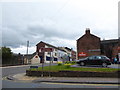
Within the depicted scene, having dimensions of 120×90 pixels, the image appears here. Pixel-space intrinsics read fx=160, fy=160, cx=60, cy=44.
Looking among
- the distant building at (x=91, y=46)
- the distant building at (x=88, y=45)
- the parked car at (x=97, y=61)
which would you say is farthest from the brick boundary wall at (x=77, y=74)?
the distant building at (x=88, y=45)

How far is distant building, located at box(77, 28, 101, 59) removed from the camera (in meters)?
53.5

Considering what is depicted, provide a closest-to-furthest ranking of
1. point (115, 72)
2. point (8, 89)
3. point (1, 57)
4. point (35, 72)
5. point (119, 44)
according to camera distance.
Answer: point (8, 89) < point (115, 72) < point (35, 72) < point (1, 57) < point (119, 44)

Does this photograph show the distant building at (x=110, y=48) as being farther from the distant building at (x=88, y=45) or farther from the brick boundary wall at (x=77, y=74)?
the brick boundary wall at (x=77, y=74)

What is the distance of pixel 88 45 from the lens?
54.4 m

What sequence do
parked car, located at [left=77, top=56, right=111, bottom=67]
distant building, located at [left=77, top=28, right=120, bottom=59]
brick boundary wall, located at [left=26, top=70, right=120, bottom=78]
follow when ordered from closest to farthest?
brick boundary wall, located at [left=26, top=70, right=120, bottom=78]
parked car, located at [left=77, top=56, right=111, bottom=67]
distant building, located at [left=77, top=28, right=120, bottom=59]

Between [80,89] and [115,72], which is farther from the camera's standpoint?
[115,72]

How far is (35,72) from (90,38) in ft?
135

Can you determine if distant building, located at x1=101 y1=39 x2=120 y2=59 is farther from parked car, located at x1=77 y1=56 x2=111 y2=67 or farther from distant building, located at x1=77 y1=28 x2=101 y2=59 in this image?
parked car, located at x1=77 y1=56 x2=111 y2=67

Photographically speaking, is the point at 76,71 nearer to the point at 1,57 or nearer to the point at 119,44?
the point at 1,57

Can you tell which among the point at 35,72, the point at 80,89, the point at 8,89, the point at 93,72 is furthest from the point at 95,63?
the point at 8,89

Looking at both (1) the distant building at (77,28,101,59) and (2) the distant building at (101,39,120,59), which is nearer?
(1) the distant building at (77,28,101,59)

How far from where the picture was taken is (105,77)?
45.1 ft

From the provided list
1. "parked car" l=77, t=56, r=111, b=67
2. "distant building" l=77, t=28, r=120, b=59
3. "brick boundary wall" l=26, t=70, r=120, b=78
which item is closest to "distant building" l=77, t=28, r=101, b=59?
"distant building" l=77, t=28, r=120, b=59

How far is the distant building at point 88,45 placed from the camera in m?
53.5
